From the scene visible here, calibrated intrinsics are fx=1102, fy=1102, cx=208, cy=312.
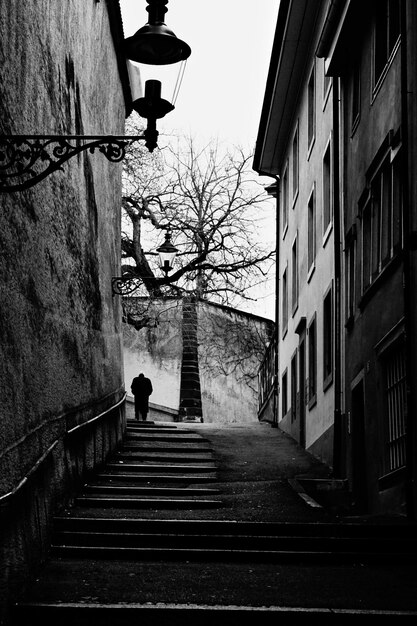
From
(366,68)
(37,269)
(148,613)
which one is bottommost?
(148,613)

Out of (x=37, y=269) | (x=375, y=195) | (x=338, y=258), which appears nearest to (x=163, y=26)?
(x=37, y=269)

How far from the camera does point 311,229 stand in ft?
76.7

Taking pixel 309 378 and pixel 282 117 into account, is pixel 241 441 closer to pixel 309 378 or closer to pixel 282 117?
pixel 309 378

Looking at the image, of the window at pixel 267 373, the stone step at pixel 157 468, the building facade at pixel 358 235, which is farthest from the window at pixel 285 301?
the stone step at pixel 157 468

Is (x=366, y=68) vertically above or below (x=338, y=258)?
above

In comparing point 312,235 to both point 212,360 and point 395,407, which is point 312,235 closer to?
point 395,407

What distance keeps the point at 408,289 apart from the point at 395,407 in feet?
5.82

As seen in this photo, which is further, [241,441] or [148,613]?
[241,441]

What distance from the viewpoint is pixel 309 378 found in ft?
73.0

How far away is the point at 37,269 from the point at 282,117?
1859 cm

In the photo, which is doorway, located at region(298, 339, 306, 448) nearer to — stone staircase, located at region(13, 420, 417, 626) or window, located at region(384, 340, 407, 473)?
window, located at region(384, 340, 407, 473)

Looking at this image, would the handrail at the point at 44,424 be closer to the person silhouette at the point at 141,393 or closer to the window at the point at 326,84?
the window at the point at 326,84

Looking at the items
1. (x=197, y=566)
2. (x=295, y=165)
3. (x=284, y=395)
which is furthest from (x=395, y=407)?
(x=284, y=395)

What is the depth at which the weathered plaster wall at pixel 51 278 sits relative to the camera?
27.9 feet
